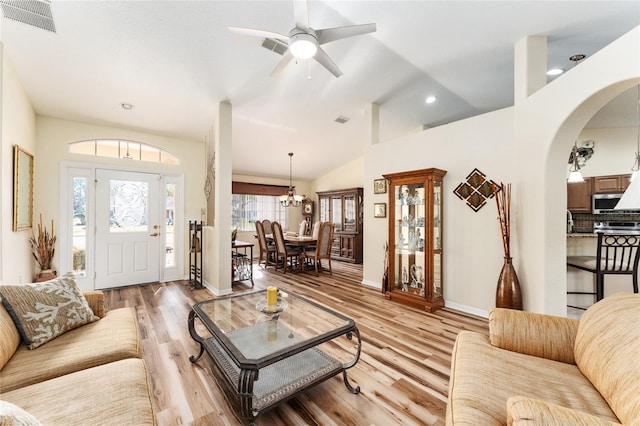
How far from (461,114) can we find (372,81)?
225 centimetres

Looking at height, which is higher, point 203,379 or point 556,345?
point 556,345

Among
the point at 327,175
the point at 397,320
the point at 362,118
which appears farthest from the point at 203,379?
the point at 327,175

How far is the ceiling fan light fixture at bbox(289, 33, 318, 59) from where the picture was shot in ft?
6.59

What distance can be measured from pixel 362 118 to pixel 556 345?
4.44 metres

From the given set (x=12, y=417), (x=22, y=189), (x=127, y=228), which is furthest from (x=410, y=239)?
(x=22, y=189)

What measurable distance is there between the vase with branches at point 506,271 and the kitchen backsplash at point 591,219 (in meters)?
3.04

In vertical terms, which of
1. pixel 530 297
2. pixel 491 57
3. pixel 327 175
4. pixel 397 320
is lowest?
pixel 397 320

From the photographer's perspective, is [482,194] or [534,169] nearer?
[534,169]

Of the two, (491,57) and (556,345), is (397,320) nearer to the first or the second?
(556,345)

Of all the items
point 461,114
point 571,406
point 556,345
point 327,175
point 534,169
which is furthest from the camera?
point 327,175

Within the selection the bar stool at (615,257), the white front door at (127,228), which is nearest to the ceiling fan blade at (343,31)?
the bar stool at (615,257)

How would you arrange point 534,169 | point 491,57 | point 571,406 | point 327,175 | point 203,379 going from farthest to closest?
point 327,175 → point 491,57 → point 534,169 → point 203,379 → point 571,406

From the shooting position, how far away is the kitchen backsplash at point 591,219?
172 inches

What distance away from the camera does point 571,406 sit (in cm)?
113
